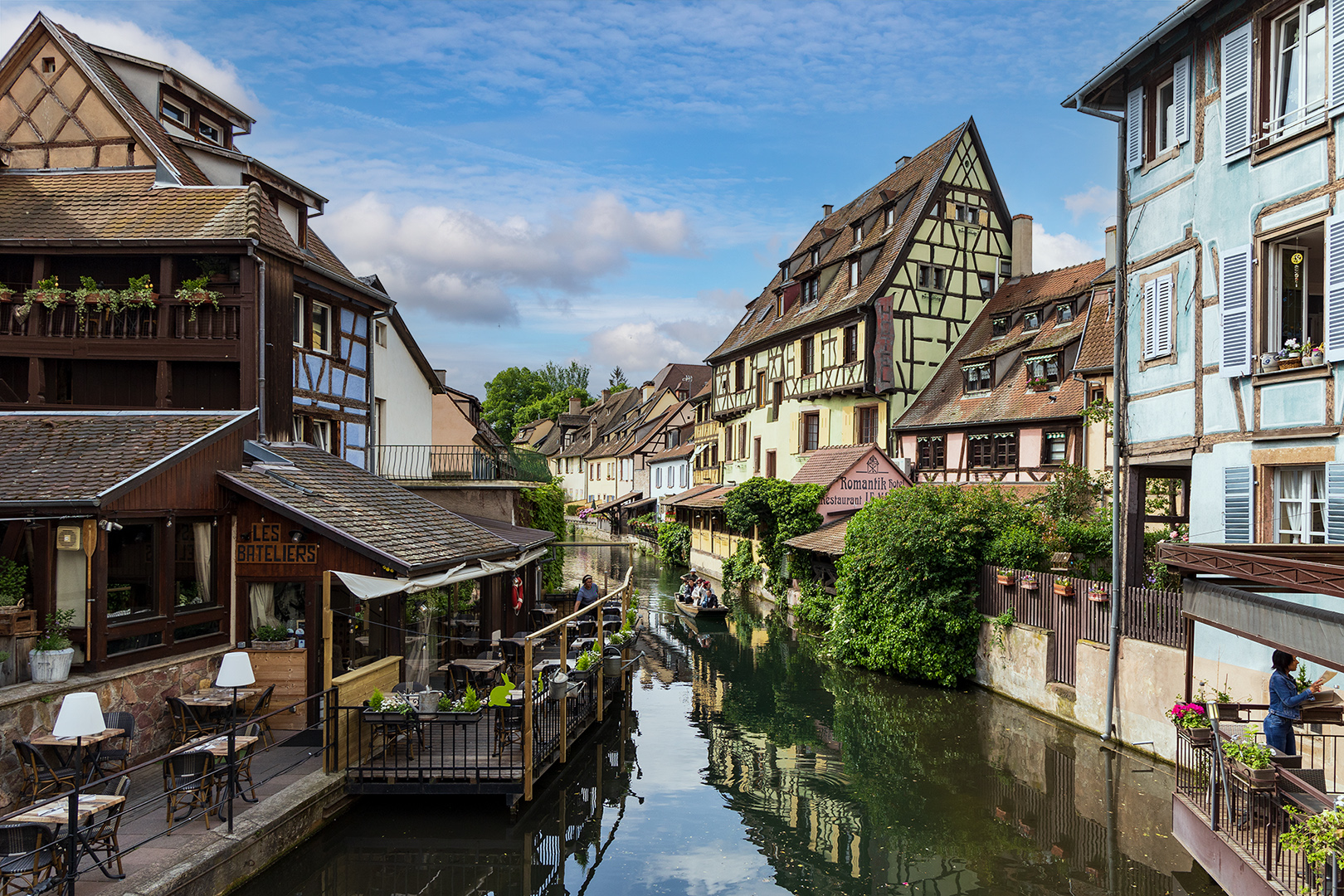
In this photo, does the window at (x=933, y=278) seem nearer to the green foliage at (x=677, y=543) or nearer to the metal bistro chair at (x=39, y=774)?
the green foliage at (x=677, y=543)

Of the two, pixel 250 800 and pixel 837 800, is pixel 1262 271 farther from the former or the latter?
pixel 250 800

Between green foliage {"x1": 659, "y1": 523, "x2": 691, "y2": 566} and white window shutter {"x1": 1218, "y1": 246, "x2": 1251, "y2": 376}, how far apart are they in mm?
34835

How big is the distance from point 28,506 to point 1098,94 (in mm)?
16477

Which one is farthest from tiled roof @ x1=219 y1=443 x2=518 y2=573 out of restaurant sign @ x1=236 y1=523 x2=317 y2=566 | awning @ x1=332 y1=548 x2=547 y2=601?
restaurant sign @ x1=236 y1=523 x2=317 y2=566

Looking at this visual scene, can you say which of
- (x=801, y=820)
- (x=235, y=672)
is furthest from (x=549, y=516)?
(x=235, y=672)

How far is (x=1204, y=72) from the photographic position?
41.8 ft

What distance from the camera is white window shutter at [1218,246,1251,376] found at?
456 inches

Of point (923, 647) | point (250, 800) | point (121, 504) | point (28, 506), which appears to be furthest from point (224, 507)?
point (923, 647)

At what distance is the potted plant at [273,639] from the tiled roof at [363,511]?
5.95 ft

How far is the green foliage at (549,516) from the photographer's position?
992 inches

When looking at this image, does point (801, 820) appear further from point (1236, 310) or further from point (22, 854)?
point (22, 854)

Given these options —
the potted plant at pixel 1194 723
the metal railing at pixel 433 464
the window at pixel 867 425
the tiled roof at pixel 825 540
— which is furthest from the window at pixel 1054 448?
the potted plant at pixel 1194 723

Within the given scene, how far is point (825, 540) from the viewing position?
27266 millimetres

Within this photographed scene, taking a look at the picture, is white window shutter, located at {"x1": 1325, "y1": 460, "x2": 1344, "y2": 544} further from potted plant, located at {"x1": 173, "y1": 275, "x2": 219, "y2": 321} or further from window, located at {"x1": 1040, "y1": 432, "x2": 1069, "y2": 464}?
potted plant, located at {"x1": 173, "y1": 275, "x2": 219, "y2": 321}
